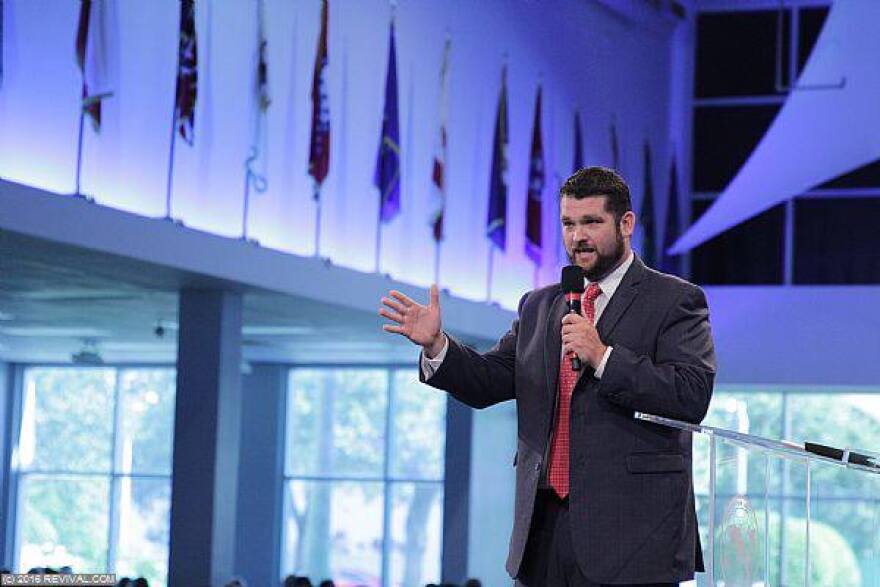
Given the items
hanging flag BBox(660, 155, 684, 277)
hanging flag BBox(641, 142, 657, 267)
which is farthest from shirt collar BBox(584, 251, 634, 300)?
hanging flag BBox(660, 155, 684, 277)

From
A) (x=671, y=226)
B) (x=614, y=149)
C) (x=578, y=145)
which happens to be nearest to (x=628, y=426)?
A: (x=578, y=145)

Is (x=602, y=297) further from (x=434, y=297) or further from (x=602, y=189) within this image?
(x=434, y=297)

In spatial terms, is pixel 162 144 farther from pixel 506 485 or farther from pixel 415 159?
pixel 506 485

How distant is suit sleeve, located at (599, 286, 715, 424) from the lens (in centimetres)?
290

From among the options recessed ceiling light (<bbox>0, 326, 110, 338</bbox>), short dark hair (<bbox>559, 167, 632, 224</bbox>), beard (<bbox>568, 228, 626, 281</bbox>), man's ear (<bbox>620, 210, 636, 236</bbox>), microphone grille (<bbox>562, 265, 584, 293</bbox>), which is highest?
recessed ceiling light (<bbox>0, 326, 110, 338</bbox>)

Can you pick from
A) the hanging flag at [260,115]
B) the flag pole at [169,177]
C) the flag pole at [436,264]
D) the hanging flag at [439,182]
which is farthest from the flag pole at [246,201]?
the flag pole at [436,264]

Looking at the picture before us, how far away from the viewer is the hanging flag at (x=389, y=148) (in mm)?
12445

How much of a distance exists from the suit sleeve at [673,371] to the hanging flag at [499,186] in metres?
11.2

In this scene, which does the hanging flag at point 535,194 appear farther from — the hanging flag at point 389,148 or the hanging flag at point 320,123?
the hanging flag at point 320,123

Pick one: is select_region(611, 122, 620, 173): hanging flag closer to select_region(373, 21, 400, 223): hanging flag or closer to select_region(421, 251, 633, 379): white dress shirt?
select_region(373, 21, 400, 223): hanging flag

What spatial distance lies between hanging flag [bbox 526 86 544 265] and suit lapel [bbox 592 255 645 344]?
12.0 meters

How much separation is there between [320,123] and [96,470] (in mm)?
10917

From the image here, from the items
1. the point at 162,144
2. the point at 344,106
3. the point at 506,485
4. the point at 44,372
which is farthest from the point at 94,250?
the point at 44,372

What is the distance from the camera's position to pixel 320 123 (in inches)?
452
